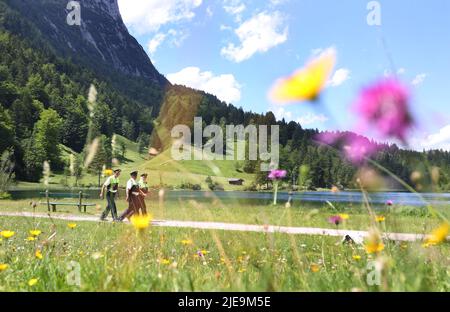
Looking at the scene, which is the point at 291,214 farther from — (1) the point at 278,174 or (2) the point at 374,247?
(2) the point at 374,247

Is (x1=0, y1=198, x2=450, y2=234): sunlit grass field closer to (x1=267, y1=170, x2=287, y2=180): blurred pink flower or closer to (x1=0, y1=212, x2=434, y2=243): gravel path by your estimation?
(x1=0, y1=212, x2=434, y2=243): gravel path

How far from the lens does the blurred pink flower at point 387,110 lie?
1.45 meters

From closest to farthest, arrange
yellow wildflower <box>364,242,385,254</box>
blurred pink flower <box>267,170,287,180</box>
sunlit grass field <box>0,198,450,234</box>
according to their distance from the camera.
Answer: yellow wildflower <box>364,242,385,254</box> → sunlit grass field <box>0,198,450,234</box> → blurred pink flower <box>267,170,287,180</box>

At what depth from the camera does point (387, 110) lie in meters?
1.46

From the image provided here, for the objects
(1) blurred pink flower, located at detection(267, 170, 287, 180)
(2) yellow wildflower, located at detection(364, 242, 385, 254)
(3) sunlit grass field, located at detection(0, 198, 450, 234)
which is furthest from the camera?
(1) blurred pink flower, located at detection(267, 170, 287, 180)

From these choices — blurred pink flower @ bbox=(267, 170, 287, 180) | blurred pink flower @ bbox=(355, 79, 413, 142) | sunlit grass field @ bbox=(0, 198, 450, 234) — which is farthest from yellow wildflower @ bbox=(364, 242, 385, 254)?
blurred pink flower @ bbox=(267, 170, 287, 180)

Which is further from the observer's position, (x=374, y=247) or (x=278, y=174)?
(x=278, y=174)

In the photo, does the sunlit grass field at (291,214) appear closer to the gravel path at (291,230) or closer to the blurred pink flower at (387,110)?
the gravel path at (291,230)

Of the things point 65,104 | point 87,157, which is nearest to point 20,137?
point 65,104

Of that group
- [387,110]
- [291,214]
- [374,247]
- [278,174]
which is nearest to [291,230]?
[278,174]

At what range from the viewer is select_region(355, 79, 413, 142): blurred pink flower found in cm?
145

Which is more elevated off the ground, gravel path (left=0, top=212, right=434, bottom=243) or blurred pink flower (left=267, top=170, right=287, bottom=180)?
blurred pink flower (left=267, top=170, right=287, bottom=180)

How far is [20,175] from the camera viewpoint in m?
89.5

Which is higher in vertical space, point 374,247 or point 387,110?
point 387,110
